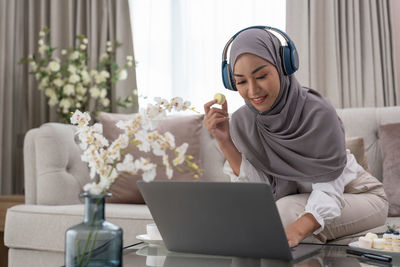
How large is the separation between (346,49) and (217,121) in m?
1.58

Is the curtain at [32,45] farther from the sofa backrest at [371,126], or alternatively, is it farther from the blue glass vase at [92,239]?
the blue glass vase at [92,239]

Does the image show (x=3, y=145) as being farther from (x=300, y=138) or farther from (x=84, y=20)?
(x=300, y=138)

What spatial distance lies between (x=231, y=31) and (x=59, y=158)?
143cm

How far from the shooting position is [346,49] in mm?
2846

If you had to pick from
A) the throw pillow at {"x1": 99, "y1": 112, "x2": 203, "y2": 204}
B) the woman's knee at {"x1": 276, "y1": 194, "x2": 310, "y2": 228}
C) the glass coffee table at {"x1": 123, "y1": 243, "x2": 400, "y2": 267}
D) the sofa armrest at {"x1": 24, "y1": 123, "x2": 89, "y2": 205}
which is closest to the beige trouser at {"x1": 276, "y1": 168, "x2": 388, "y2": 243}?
the woman's knee at {"x1": 276, "y1": 194, "x2": 310, "y2": 228}

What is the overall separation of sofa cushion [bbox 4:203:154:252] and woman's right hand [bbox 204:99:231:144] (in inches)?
25.0

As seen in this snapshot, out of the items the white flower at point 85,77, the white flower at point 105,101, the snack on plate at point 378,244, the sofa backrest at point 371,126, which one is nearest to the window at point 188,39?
the white flower at point 105,101

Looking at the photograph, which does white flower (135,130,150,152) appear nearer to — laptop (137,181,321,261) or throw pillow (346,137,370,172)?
laptop (137,181,321,261)

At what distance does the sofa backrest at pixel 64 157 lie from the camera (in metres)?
2.35

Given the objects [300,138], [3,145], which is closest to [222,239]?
[300,138]

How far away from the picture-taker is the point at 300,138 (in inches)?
61.3

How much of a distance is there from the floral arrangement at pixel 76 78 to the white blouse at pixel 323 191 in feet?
5.60

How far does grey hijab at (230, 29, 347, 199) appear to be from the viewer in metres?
1.51

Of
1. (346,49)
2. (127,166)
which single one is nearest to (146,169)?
(127,166)
